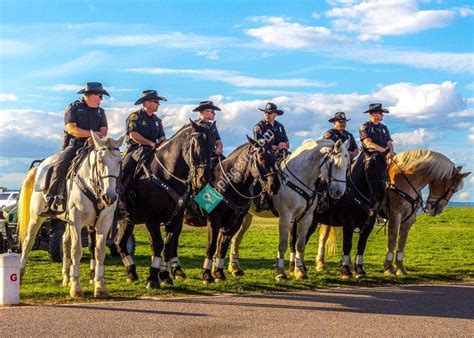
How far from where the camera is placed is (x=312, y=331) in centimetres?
903

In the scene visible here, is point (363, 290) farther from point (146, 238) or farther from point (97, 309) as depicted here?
point (146, 238)

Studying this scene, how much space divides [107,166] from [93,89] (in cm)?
219

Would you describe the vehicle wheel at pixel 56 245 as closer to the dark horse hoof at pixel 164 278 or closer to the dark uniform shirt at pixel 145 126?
the dark uniform shirt at pixel 145 126

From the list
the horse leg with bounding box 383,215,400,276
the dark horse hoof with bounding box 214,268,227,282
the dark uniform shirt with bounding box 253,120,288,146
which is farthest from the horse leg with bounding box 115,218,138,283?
the horse leg with bounding box 383,215,400,276

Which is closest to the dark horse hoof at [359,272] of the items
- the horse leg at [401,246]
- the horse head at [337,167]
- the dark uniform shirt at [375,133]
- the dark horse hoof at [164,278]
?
the horse leg at [401,246]

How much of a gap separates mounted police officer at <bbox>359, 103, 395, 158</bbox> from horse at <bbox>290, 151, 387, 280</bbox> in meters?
0.74

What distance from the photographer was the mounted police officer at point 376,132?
1614cm

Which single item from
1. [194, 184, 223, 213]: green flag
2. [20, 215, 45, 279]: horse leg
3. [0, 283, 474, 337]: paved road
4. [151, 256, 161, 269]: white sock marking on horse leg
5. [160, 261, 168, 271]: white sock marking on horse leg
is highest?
[194, 184, 223, 213]: green flag

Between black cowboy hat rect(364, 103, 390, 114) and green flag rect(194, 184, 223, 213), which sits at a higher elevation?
black cowboy hat rect(364, 103, 390, 114)

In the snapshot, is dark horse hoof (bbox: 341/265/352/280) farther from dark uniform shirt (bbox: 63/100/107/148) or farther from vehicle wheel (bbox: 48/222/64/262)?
vehicle wheel (bbox: 48/222/64/262)

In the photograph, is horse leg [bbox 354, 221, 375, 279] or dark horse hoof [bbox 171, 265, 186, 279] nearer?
dark horse hoof [bbox 171, 265, 186, 279]

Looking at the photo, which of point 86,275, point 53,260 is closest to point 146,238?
point 53,260

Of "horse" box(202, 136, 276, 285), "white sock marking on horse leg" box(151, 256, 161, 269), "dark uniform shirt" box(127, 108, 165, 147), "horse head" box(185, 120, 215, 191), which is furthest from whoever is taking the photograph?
"dark uniform shirt" box(127, 108, 165, 147)

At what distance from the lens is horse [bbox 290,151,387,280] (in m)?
15.1
